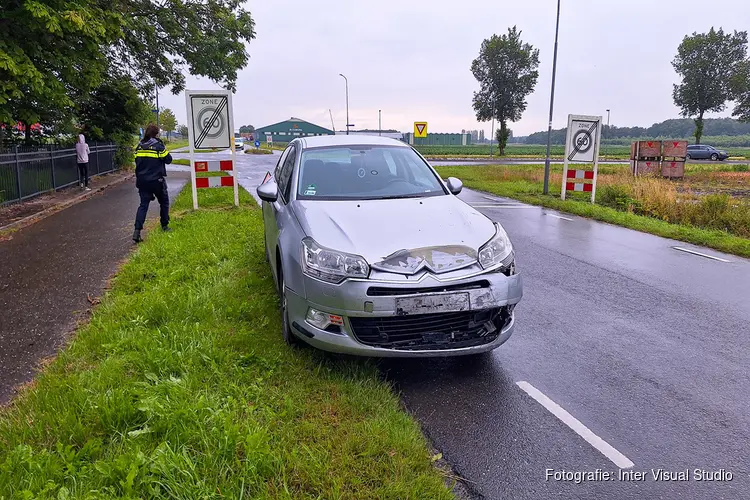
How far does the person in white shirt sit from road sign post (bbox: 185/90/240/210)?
6.67m

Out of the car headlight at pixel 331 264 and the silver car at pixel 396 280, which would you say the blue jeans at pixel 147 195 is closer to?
the silver car at pixel 396 280

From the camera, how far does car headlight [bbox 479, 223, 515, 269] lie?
3814mm

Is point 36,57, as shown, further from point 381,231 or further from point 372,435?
point 372,435

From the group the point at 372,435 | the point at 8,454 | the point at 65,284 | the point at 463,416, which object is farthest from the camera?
the point at 65,284

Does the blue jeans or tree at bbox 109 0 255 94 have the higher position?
tree at bbox 109 0 255 94

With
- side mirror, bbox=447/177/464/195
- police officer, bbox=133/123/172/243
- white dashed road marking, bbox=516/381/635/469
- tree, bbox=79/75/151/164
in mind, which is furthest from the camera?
tree, bbox=79/75/151/164

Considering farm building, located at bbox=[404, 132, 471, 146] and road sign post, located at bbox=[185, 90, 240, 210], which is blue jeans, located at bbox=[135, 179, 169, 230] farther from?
farm building, located at bbox=[404, 132, 471, 146]

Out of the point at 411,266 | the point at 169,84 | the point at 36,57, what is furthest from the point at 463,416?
the point at 169,84

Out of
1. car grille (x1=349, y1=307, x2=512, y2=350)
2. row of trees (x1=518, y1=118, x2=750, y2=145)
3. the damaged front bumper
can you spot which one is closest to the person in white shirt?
the damaged front bumper

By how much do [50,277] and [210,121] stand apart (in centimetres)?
634

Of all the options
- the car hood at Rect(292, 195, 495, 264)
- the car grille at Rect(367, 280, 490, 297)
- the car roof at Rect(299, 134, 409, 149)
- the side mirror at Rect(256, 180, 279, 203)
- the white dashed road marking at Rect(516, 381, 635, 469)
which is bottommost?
the white dashed road marking at Rect(516, 381, 635, 469)

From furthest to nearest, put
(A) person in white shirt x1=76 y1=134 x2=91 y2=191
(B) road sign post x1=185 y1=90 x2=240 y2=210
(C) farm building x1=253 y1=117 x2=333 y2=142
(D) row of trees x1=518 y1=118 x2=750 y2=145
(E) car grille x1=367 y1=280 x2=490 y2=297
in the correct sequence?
(C) farm building x1=253 y1=117 x2=333 y2=142, (D) row of trees x1=518 y1=118 x2=750 y2=145, (A) person in white shirt x1=76 y1=134 x2=91 y2=191, (B) road sign post x1=185 y1=90 x2=240 y2=210, (E) car grille x1=367 y1=280 x2=490 y2=297

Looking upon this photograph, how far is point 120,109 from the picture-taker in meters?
23.7

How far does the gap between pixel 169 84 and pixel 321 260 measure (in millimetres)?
21540
